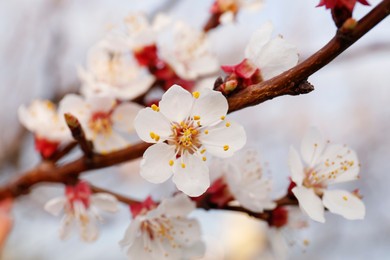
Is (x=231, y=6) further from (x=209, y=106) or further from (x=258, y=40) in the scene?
(x=209, y=106)

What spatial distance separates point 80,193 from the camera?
901mm

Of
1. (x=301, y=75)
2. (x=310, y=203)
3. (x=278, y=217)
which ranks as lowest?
(x=278, y=217)

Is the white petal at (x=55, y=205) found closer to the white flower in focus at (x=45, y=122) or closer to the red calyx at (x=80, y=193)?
the red calyx at (x=80, y=193)

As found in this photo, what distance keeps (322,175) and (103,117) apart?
1.41 ft

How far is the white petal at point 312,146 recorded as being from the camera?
781 mm

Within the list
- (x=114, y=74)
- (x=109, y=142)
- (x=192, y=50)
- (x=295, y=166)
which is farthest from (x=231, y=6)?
(x=295, y=166)

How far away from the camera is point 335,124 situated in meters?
3.06

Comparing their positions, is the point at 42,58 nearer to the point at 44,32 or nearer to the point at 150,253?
the point at 44,32

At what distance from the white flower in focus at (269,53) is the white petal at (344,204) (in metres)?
0.21

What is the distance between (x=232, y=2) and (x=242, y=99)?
A: 566 millimetres

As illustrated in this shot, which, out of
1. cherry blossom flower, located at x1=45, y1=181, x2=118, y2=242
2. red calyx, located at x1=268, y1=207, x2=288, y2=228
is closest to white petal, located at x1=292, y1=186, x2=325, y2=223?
red calyx, located at x1=268, y1=207, x2=288, y2=228

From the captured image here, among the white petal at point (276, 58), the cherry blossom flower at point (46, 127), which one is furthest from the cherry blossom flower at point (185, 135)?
the cherry blossom flower at point (46, 127)

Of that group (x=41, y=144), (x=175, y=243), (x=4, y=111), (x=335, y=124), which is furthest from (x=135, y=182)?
(x=175, y=243)

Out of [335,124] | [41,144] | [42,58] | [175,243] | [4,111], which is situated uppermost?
[41,144]
